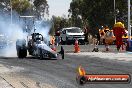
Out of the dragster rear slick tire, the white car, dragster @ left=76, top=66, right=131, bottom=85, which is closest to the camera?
dragster @ left=76, top=66, right=131, bottom=85

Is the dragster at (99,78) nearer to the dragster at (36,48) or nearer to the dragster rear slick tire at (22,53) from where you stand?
the dragster at (36,48)

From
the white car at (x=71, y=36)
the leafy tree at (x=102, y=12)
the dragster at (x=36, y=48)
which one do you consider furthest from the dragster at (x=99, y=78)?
the leafy tree at (x=102, y=12)

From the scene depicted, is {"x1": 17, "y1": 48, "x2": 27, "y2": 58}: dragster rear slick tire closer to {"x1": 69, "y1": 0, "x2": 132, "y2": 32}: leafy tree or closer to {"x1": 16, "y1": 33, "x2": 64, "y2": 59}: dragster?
{"x1": 16, "y1": 33, "x2": 64, "y2": 59}: dragster

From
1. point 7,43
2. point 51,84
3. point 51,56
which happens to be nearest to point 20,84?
point 51,84

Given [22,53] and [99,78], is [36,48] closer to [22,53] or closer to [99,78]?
[22,53]

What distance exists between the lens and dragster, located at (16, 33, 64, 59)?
2578cm

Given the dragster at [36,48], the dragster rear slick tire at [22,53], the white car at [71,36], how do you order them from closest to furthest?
the dragster at [36,48], the dragster rear slick tire at [22,53], the white car at [71,36]

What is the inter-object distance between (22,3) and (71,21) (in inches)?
579

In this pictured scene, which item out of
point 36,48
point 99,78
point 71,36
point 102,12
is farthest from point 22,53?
point 102,12

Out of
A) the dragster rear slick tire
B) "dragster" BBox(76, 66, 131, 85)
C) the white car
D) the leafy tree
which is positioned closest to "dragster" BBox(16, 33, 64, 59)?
the dragster rear slick tire

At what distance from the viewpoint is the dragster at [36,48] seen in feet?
84.6

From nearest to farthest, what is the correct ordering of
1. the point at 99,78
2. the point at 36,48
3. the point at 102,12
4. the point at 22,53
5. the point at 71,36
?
the point at 99,78, the point at 36,48, the point at 22,53, the point at 71,36, the point at 102,12

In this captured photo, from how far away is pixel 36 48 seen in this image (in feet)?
87.1

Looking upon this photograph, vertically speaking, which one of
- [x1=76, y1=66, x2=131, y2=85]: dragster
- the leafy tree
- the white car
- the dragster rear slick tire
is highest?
the leafy tree
